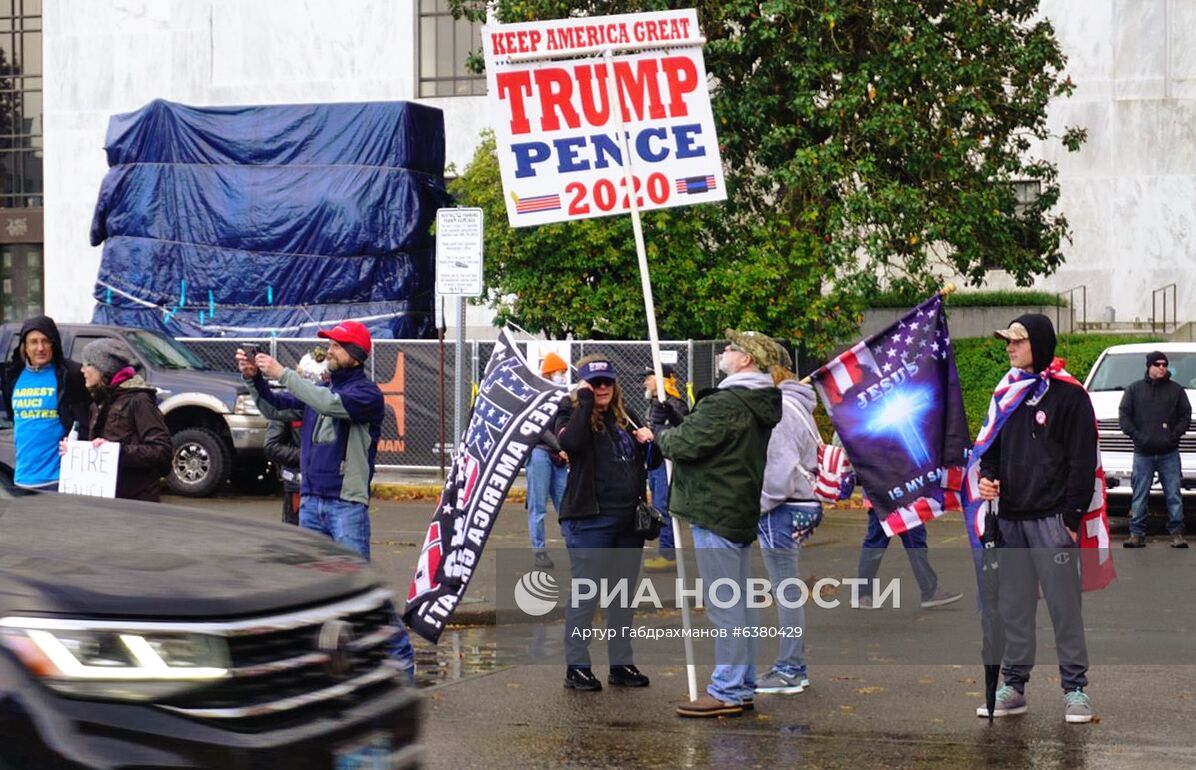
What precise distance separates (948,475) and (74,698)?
Answer: 21.8ft

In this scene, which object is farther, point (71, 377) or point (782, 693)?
point (71, 377)

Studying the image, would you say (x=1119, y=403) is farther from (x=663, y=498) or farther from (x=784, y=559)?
(x=784, y=559)

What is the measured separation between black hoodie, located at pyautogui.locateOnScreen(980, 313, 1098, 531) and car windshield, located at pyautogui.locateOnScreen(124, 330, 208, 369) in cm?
1446

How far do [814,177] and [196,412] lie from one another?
889 cm

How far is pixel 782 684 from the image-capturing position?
30.8ft

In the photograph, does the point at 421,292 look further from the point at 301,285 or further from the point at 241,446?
the point at 241,446

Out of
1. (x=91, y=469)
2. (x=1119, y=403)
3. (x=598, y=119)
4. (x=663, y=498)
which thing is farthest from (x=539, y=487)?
(x=1119, y=403)

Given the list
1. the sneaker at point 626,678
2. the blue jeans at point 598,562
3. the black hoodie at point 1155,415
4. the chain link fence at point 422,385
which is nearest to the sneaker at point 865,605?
the sneaker at point 626,678

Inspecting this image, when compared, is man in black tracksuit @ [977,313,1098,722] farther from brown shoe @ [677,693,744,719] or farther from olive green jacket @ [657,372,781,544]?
brown shoe @ [677,693,744,719]

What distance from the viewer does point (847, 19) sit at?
24.4 metres

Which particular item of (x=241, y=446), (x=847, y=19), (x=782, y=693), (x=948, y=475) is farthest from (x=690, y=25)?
(x=847, y=19)

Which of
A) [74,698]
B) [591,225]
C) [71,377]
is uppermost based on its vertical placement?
[591,225]

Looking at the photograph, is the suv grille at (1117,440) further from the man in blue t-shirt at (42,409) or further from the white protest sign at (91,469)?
the white protest sign at (91,469)

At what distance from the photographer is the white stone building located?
32.0 meters
